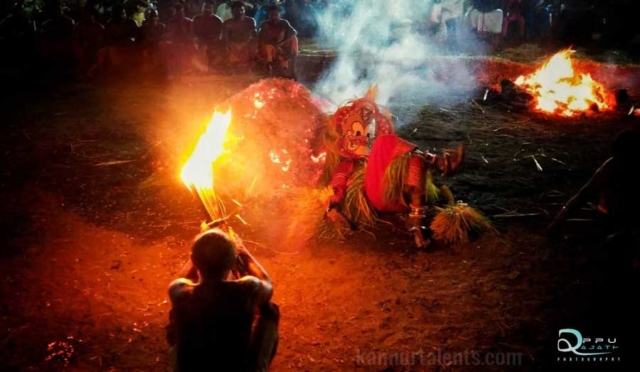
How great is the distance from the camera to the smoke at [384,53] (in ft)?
39.0

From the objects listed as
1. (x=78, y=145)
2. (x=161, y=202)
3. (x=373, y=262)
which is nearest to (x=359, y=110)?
(x=373, y=262)

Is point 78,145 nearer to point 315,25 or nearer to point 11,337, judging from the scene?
point 11,337

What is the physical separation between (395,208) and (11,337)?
359 centimetres

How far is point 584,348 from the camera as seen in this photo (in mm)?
3535

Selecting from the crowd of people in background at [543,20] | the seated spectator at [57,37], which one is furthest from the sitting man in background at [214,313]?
the crowd of people in background at [543,20]

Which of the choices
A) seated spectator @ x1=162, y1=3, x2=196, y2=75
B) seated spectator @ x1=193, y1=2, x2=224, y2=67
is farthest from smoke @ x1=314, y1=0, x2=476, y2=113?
seated spectator @ x1=162, y1=3, x2=196, y2=75

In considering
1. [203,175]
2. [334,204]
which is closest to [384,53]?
[334,204]

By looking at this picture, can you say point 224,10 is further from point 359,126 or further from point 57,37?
point 359,126

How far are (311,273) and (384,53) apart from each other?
1123cm

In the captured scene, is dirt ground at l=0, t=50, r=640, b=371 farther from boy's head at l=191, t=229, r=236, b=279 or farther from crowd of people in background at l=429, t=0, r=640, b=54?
crowd of people in background at l=429, t=0, r=640, b=54

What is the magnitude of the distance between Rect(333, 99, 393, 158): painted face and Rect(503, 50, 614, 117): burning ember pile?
571 centimetres

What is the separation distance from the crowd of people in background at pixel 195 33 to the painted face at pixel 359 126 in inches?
276

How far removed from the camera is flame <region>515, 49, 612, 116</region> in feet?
32.0

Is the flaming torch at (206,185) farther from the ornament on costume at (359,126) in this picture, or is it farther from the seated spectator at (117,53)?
the seated spectator at (117,53)
